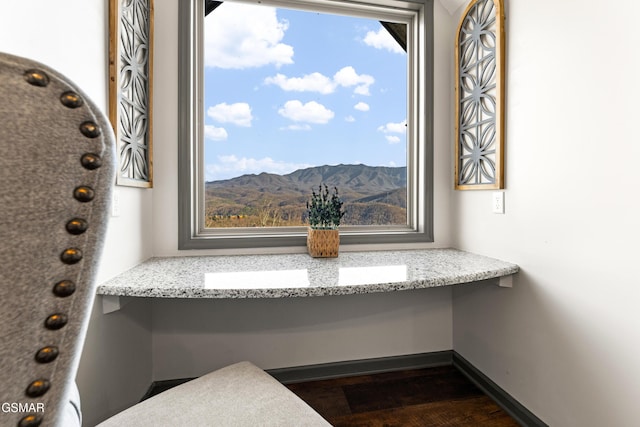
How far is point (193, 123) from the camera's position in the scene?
5.75ft

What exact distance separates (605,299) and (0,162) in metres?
1.52

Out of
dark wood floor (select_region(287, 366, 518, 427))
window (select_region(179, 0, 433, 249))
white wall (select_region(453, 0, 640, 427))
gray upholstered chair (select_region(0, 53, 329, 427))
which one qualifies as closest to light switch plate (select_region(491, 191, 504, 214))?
white wall (select_region(453, 0, 640, 427))

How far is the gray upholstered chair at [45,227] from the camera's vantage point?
0.83 ft

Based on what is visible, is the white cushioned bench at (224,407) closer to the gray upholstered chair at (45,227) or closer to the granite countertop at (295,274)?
the granite countertop at (295,274)

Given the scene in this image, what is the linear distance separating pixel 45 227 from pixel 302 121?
1.76 m

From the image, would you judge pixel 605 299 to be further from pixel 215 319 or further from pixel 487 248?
pixel 215 319

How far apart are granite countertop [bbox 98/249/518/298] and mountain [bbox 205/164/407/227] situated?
0.94 feet

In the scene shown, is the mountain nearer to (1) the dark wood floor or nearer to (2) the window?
(2) the window

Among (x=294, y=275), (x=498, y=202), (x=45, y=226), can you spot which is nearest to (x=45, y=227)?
(x=45, y=226)

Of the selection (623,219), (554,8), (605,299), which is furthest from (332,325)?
(554,8)

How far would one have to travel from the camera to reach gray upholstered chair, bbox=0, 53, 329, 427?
0.25 metres

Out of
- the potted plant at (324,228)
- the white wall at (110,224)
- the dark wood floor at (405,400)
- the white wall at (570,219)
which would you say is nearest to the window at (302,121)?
the potted plant at (324,228)

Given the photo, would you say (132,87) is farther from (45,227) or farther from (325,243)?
(45,227)

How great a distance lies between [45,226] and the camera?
27cm
